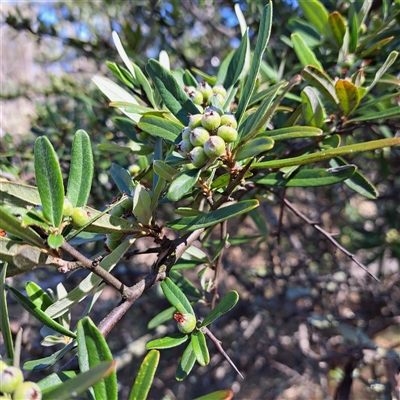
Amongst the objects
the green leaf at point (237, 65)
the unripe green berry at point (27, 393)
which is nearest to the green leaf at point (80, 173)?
the unripe green berry at point (27, 393)

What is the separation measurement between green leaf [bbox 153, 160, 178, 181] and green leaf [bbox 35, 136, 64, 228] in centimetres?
15

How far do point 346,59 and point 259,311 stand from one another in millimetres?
1326

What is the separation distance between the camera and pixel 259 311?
6.22ft

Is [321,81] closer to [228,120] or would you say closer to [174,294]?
[228,120]

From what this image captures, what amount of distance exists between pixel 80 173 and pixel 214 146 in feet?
0.69

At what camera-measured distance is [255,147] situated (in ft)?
A: 1.76

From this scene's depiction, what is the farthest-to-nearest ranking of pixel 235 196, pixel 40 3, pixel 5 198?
pixel 40 3, pixel 235 196, pixel 5 198

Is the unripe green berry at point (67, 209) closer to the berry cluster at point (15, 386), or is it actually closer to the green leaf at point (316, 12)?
the berry cluster at point (15, 386)

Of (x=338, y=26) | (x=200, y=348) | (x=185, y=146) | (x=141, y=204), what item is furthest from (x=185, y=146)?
(x=338, y=26)

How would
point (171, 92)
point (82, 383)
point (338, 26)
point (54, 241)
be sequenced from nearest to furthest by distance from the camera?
1. point (82, 383)
2. point (54, 241)
3. point (171, 92)
4. point (338, 26)

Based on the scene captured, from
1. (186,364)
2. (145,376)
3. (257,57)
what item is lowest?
(186,364)

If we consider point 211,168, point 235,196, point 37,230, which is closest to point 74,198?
point 37,230

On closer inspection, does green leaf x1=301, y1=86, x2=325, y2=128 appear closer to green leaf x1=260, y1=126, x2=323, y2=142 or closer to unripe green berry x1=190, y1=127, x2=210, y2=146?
green leaf x1=260, y1=126, x2=323, y2=142

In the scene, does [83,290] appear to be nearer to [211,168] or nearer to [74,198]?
[74,198]
